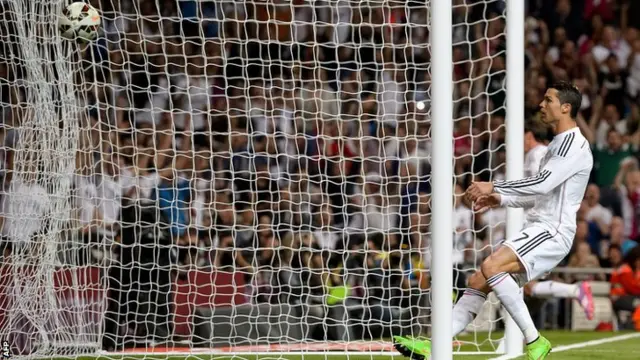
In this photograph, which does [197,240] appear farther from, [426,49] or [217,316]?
[426,49]

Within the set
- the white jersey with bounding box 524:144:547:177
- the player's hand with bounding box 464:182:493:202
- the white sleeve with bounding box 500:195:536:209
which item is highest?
the player's hand with bounding box 464:182:493:202

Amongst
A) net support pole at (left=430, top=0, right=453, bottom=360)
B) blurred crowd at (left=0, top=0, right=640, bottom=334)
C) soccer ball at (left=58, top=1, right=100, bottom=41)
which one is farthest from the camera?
blurred crowd at (left=0, top=0, right=640, bottom=334)

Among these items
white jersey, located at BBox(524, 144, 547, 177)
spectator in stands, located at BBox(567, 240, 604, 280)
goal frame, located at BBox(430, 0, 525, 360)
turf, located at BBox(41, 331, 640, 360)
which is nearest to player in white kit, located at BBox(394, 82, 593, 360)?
goal frame, located at BBox(430, 0, 525, 360)

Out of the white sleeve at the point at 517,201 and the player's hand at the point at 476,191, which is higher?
the player's hand at the point at 476,191

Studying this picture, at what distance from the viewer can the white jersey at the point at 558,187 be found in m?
7.63

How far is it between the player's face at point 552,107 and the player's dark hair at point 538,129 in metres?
6.04

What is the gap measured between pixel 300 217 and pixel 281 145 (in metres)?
0.93

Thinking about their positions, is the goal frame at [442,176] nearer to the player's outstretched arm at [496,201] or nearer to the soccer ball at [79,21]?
→ the player's outstretched arm at [496,201]

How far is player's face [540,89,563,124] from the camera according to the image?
25.5 ft

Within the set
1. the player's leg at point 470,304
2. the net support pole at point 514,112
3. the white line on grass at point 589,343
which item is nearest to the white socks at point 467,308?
the player's leg at point 470,304

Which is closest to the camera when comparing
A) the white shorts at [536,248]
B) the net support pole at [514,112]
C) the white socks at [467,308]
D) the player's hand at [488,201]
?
the player's hand at [488,201]

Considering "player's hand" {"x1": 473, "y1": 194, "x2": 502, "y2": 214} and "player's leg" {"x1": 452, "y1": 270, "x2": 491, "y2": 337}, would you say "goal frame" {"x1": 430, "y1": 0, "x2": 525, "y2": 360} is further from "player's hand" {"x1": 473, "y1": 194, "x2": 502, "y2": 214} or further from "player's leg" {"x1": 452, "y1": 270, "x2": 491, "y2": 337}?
"player's leg" {"x1": 452, "y1": 270, "x2": 491, "y2": 337}

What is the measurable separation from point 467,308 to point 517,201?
0.73m

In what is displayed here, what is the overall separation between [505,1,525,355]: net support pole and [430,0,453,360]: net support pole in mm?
3062
